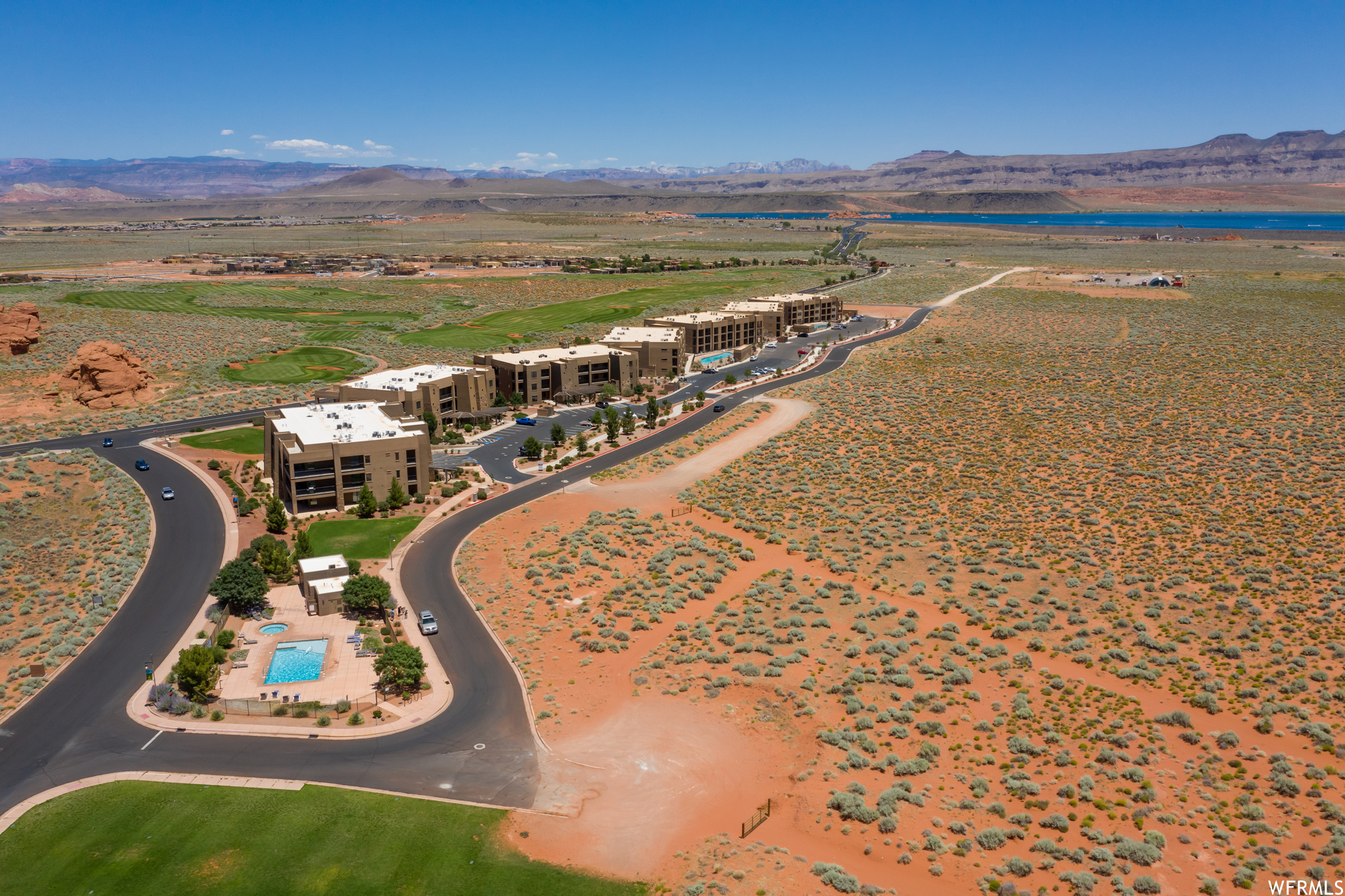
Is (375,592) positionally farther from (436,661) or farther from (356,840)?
(356,840)

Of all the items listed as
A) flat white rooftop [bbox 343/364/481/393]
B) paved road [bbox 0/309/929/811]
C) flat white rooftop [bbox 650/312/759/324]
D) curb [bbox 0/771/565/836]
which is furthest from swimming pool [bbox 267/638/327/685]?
flat white rooftop [bbox 650/312/759/324]

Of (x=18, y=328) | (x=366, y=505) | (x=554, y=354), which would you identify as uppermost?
(x=18, y=328)

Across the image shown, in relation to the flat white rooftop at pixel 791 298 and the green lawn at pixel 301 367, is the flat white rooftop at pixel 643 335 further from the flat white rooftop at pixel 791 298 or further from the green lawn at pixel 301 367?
the green lawn at pixel 301 367

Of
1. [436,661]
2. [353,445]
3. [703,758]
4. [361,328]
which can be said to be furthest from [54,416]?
[703,758]

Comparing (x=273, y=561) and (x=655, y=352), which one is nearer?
(x=273, y=561)

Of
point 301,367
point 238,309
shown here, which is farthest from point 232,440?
point 238,309

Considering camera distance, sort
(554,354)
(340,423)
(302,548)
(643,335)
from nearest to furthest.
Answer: (302,548) → (340,423) → (554,354) → (643,335)
